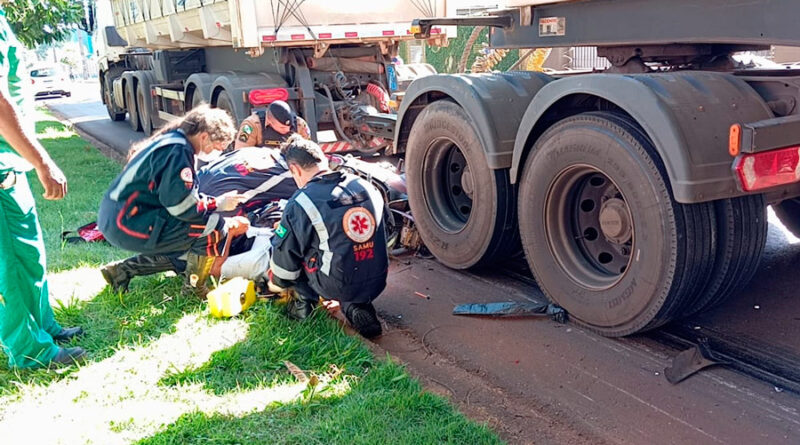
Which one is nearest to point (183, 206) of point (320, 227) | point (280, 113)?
point (320, 227)

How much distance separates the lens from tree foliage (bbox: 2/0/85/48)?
35.6 feet

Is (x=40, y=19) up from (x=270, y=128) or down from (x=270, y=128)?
up

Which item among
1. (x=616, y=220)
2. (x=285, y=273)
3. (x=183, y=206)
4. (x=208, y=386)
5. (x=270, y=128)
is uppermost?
(x=270, y=128)

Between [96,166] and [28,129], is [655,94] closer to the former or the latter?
[28,129]

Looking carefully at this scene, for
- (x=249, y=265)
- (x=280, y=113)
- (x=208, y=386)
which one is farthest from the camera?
(x=280, y=113)

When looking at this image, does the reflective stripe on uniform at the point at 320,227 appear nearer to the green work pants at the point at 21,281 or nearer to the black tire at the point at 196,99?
the green work pants at the point at 21,281

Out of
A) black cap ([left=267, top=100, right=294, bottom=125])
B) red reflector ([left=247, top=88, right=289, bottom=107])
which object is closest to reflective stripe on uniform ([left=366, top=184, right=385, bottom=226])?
black cap ([left=267, top=100, right=294, bottom=125])

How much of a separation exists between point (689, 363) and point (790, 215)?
7.29ft

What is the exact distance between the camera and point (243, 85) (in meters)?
8.84

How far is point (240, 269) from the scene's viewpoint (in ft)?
15.6

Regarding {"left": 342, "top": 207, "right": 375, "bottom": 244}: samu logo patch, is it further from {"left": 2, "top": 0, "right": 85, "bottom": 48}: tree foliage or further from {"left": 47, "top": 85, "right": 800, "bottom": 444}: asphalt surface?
{"left": 2, "top": 0, "right": 85, "bottom": 48}: tree foliage

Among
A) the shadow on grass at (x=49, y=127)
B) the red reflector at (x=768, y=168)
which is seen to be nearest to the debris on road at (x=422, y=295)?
the red reflector at (x=768, y=168)

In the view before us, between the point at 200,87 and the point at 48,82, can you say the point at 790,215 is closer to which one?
the point at 200,87

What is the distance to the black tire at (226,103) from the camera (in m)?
8.79
